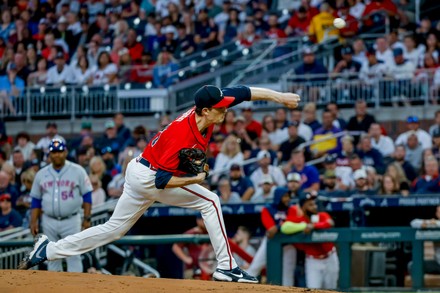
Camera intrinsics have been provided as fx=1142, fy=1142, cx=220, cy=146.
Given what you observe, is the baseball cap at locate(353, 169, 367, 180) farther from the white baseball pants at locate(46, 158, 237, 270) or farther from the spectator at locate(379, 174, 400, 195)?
the white baseball pants at locate(46, 158, 237, 270)

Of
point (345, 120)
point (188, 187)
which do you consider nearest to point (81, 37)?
point (345, 120)

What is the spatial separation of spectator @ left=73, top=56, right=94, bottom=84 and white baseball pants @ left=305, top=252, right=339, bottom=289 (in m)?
8.38

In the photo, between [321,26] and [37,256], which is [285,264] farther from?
[321,26]

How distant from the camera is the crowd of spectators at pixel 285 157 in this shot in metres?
14.9

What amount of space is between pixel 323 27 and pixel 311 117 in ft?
8.99

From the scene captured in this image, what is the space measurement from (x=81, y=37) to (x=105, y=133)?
181 inches

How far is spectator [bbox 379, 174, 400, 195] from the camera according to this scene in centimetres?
1454

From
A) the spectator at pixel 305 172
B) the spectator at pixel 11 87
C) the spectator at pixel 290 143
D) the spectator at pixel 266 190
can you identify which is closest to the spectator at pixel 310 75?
the spectator at pixel 290 143

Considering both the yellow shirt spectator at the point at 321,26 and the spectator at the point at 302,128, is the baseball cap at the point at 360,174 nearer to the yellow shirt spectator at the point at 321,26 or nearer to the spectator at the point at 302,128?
the spectator at the point at 302,128

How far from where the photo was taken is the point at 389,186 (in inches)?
572

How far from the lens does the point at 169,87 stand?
19.7m

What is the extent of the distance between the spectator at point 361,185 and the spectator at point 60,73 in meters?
7.92

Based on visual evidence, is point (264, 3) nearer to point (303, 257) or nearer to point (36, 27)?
point (36, 27)

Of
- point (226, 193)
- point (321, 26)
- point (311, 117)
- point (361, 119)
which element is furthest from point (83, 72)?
point (226, 193)
